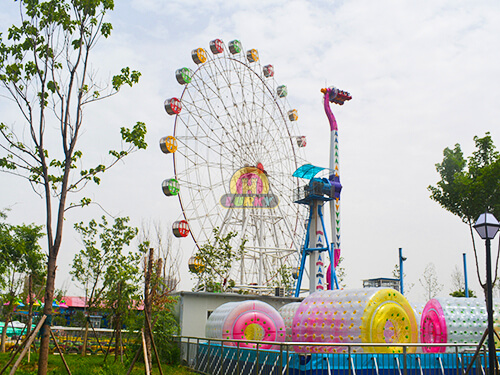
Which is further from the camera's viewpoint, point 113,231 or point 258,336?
point 113,231

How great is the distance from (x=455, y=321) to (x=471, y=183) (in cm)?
681

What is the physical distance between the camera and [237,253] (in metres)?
29.6

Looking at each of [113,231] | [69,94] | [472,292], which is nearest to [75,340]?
[113,231]

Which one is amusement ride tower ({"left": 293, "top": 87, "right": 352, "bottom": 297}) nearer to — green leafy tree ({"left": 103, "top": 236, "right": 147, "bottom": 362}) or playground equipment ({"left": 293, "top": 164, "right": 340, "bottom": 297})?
playground equipment ({"left": 293, "top": 164, "right": 340, "bottom": 297})

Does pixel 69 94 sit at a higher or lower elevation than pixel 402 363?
higher

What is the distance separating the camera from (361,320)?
12.8 metres

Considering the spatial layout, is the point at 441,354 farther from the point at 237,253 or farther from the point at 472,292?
the point at 472,292

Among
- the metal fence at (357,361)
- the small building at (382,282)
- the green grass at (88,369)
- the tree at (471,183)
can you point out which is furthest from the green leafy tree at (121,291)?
the small building at (382,282)

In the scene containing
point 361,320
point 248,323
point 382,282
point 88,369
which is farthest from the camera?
point 382,282

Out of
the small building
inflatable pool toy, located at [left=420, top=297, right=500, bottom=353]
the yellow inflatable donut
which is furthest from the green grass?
the small building

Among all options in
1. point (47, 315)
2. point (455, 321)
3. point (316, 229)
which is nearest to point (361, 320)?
point (455, 321)

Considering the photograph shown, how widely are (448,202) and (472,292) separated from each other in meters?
19.8

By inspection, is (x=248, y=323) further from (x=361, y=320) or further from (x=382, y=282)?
(x=382, y=282)

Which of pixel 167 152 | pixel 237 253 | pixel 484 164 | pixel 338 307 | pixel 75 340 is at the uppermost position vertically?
pixel 167 152
